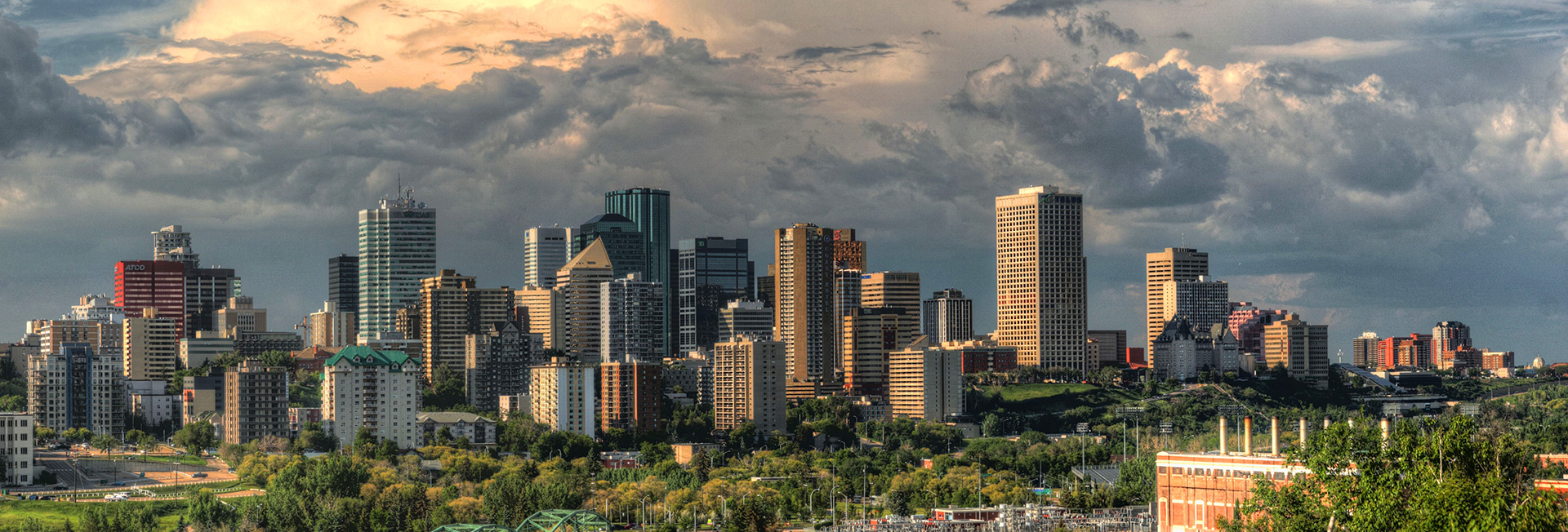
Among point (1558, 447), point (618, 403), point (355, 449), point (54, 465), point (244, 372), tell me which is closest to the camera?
point (1558, 447)

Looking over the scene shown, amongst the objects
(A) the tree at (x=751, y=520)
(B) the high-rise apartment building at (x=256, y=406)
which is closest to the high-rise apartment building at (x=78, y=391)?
(B) the high-rise apartment building at (x=256, y=406)

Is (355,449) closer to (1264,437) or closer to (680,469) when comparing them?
(680,469)

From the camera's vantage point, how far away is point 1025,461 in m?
166

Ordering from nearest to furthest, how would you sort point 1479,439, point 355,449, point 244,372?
point 1479,439 < point 355,449 < point 244,372

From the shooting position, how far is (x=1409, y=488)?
60.3 meters

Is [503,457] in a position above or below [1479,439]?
below

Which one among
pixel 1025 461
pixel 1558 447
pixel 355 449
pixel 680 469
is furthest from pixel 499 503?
pixel 1558 447

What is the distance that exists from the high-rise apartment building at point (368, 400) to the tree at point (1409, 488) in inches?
4924

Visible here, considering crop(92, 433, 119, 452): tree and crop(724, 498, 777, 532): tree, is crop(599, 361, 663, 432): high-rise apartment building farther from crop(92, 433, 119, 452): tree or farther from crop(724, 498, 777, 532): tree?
crop(724, 498, 777, 532): tree

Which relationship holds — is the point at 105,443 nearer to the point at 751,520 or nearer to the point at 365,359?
the point at 365,359

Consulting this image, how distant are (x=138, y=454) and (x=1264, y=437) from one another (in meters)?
115

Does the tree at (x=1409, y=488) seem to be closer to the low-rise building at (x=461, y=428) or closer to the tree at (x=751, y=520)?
the tree at (x=751, y=520)

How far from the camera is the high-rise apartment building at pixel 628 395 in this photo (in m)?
197

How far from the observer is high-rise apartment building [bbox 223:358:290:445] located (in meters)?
179
